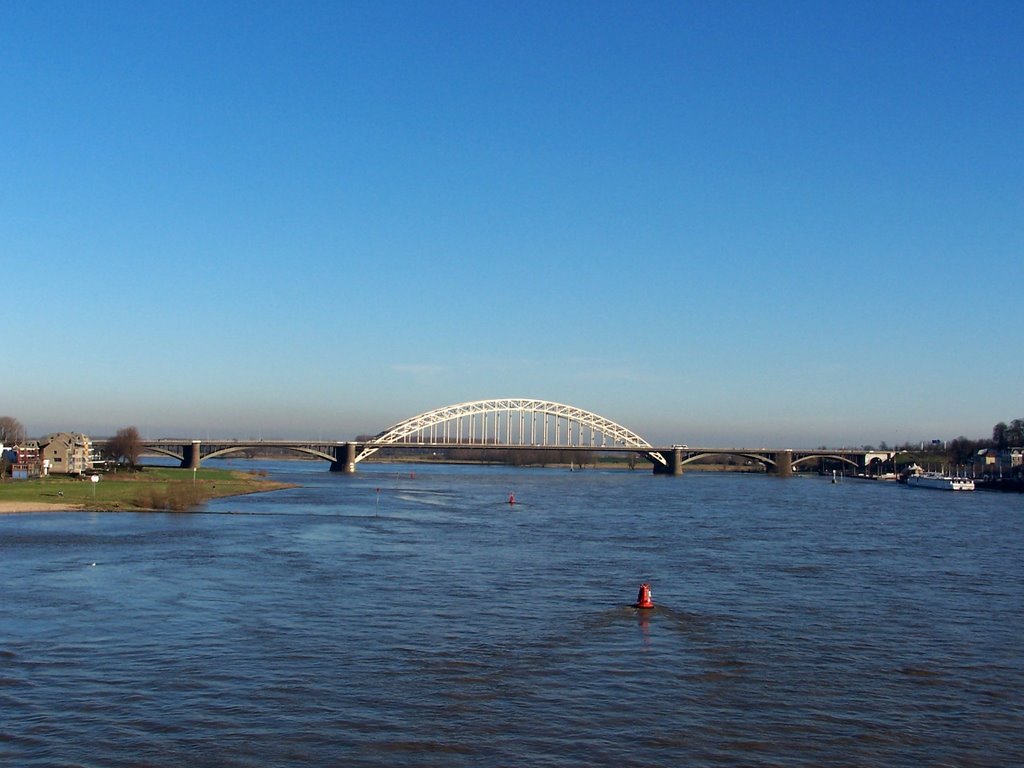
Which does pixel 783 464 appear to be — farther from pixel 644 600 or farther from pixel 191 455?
pixel 644 600

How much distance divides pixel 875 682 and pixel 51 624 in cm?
1696

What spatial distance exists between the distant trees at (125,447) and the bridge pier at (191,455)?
20.6 feet

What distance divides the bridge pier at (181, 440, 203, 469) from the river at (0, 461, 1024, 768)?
78.8m

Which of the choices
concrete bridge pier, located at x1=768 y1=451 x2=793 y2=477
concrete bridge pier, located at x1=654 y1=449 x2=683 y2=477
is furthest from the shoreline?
concrete bridge pier, located at x1=768 y1=451 x2=793 y2=477

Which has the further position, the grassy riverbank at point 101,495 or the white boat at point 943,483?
the white boat at point 943,483

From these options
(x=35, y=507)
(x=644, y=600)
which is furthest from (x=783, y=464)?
(x=644, y=600)

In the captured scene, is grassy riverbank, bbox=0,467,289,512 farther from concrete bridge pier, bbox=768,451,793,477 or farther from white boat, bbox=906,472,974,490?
concrete bridge pier, bbox=768,451,793,477

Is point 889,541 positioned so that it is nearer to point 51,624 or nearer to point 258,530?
point 258,530

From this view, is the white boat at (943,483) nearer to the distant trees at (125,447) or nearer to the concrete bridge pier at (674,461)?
the concrete bridge pier at (674,461)

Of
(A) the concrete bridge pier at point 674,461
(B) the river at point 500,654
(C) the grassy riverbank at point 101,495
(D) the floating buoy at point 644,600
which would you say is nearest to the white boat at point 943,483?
(A) the concrete bridge pier at point 674,461

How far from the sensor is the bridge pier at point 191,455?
117 meters

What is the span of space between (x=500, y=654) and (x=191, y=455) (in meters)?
106

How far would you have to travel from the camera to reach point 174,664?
58.7 feet

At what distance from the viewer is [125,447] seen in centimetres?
10725
